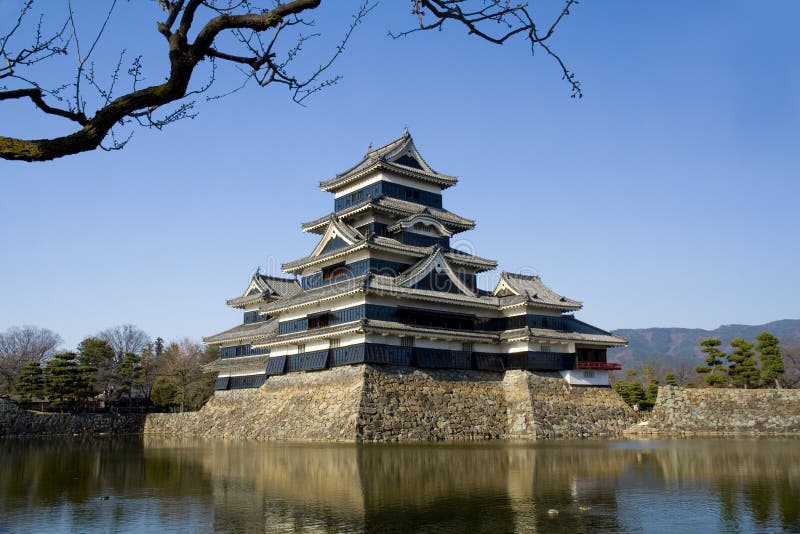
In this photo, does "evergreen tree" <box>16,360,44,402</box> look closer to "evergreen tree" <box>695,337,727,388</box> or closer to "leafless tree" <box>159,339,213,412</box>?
"leafless tree" <box>159,339,213,412</box>

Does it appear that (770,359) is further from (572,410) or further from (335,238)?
(335,238)

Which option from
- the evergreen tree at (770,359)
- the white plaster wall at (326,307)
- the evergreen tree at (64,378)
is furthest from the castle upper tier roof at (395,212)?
the evergreen tree at (64,378)

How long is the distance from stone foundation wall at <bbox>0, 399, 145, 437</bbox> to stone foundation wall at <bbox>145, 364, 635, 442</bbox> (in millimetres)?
13230

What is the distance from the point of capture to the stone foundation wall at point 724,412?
35.4 meters

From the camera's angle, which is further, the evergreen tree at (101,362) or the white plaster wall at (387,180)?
the evergreen tree at (101,362)

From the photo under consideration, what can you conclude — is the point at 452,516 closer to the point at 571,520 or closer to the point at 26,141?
the point at 571,520

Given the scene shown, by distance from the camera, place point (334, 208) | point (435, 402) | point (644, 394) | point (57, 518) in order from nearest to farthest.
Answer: point (57, 518), point (435, 402), point (334, 208), point (644, 394)

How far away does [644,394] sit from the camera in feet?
165

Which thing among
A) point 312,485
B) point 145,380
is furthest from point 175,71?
point 145,380

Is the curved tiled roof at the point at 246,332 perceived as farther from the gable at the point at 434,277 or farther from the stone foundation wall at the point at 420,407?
the gable at the point at 434,277

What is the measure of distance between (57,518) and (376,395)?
797 inches

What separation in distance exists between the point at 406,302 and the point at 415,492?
2128 cm

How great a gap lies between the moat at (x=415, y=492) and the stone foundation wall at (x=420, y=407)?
19.1ft

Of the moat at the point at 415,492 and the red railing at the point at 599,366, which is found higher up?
the red railing at the point at 599,366
